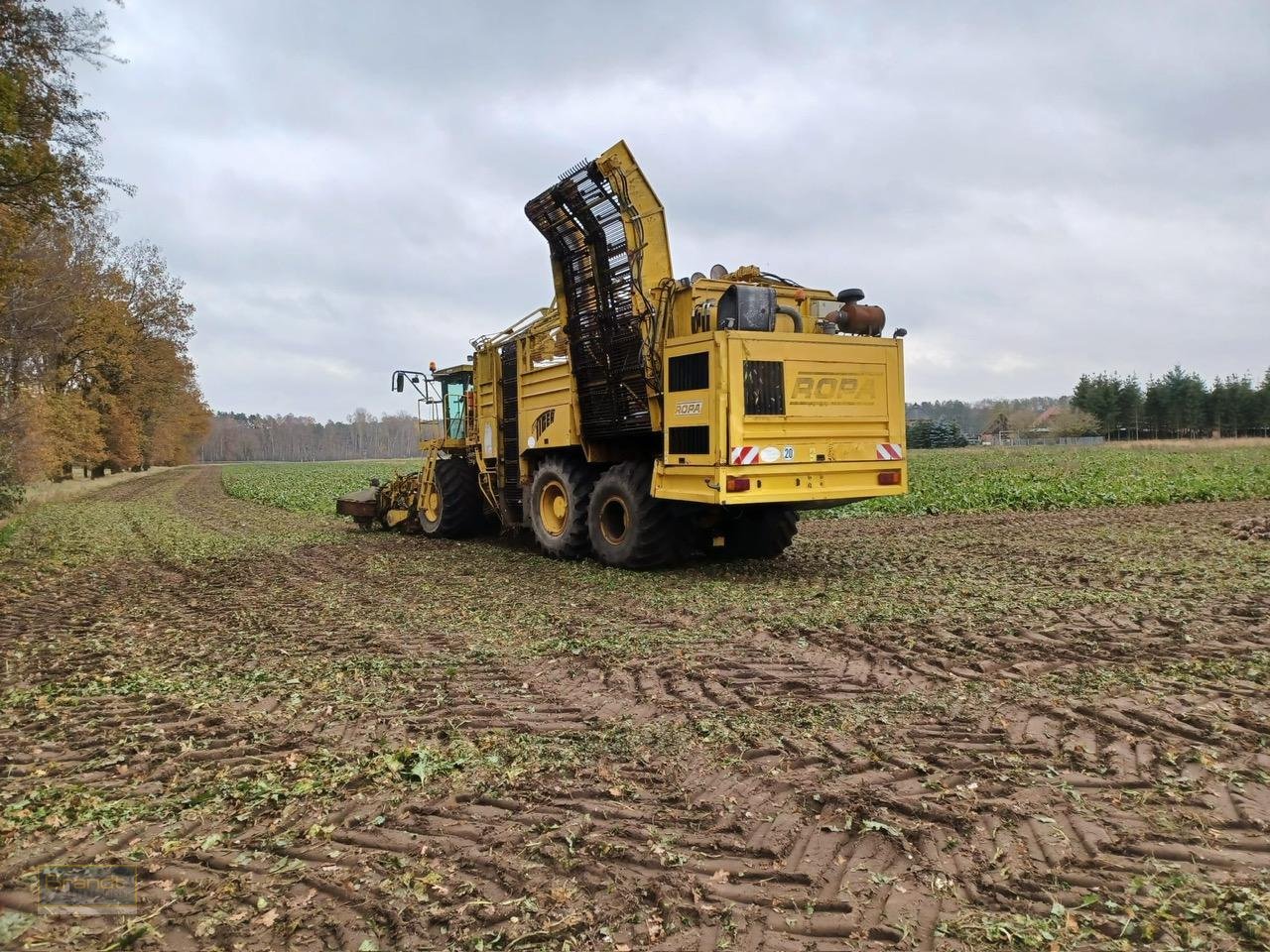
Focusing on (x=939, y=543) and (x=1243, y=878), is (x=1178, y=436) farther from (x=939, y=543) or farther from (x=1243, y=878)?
(x=1243, y=878)

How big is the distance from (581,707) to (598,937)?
89.6 inches

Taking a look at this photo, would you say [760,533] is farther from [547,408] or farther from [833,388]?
[547,408]

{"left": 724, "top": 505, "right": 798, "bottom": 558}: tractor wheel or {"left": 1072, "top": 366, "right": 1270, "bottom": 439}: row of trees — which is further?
{"left": 1072, "top": 366, "right": 1270, "bottom": 439}: row of trees

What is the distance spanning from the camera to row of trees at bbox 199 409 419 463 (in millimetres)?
130875

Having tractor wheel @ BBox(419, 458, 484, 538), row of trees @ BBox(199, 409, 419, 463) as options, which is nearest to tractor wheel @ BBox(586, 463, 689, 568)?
tractor wheel @ BBox(419, 458, 484, 538)

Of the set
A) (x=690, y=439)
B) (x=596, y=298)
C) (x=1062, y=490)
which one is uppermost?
(x=596, y=298)

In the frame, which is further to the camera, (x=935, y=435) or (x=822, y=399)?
(x=935, y=435)

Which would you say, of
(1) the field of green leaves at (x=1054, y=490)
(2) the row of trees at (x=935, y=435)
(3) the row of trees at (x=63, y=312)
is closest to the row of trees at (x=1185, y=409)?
(2) the row of trees at (x=935, y=435)

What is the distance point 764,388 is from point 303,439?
144 metres

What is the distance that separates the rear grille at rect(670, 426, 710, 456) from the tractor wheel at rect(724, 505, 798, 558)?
164cm

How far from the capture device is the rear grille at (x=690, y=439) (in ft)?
28.2

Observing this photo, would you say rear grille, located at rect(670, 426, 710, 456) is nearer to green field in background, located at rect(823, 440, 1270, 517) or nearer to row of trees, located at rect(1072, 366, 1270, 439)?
green field in background, located at rect(823, 440, 1270, 517)

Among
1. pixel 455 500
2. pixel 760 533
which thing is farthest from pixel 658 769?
pixel 455 500

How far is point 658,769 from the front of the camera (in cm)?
399
